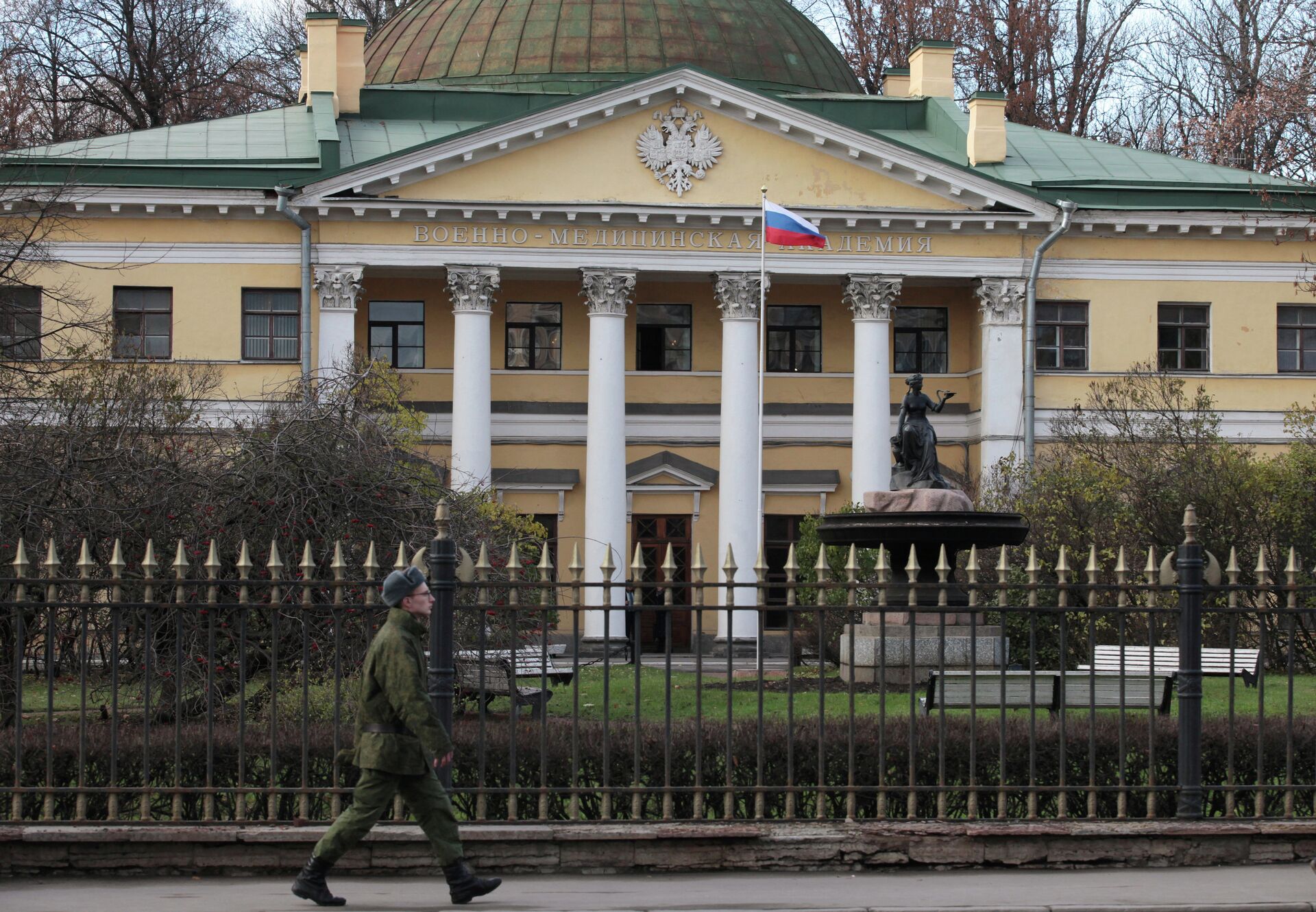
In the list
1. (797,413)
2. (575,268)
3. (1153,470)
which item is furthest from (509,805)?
(797,413)

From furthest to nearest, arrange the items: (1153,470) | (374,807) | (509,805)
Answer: (1153,470) < (509,805) < (374,807)

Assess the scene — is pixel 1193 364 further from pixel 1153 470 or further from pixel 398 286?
pixel 398 286

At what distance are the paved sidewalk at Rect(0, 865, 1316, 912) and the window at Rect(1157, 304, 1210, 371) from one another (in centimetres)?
2663

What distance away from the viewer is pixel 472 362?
111ft

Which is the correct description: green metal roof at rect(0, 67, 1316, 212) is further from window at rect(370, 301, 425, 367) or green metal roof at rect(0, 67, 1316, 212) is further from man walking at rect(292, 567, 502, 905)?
man walking at rect(292, 567, 502, 905)

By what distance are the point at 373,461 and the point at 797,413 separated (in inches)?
839

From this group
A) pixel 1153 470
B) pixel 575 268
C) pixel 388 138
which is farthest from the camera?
pixel 388 138

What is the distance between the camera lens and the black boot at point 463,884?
30.2ft

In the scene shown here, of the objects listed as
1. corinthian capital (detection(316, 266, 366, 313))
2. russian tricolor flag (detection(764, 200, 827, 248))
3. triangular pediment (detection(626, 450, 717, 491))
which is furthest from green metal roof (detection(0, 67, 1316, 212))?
A: triangular pediment (detection(626, 450, 717, 491))

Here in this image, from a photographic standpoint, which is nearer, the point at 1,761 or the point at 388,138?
the point at 1,761

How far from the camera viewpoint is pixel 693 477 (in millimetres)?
36094

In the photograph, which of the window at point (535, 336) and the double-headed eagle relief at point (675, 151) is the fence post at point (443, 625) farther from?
the window at point (535, 336)

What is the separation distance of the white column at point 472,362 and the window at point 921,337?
8.36 meters

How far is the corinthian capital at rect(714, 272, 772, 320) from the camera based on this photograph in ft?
112
